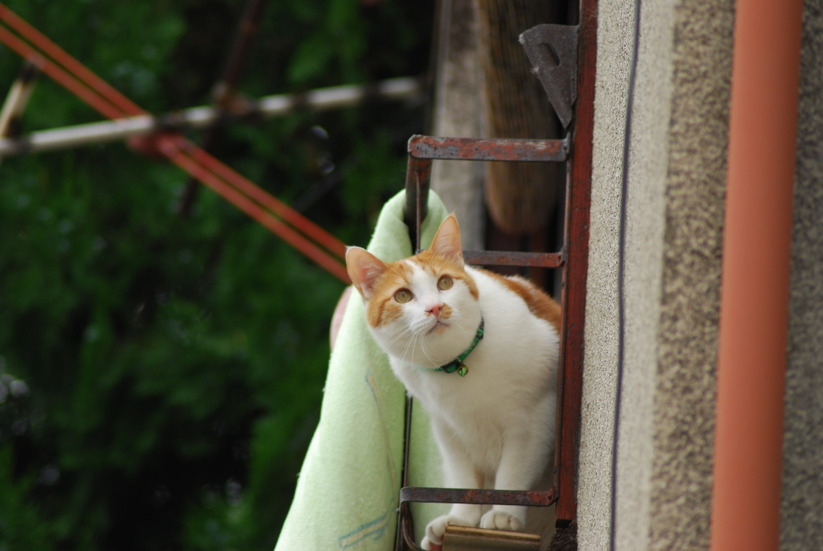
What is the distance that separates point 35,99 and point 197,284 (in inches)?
40.1

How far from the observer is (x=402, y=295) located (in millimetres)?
1651

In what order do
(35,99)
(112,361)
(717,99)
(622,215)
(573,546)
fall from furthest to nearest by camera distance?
(35,99), (112,361), (573,546), (622,215), (717,99)

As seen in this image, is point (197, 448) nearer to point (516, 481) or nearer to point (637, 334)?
point (516, 481)

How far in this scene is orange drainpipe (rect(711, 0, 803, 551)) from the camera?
753 mm

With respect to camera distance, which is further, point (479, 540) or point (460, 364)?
point (460, 364)

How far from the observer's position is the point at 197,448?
392 cm

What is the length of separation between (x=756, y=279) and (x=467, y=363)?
816mm

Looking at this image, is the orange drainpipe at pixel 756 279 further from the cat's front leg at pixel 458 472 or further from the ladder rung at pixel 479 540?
the cat's front leg at pixel 458 472

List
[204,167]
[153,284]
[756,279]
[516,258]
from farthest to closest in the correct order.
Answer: [153,284] → [204,167] → [516,258] → [756,279]

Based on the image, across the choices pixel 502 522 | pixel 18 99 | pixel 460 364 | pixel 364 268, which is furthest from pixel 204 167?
pixel 502 522

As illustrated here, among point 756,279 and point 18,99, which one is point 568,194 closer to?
point 756,279

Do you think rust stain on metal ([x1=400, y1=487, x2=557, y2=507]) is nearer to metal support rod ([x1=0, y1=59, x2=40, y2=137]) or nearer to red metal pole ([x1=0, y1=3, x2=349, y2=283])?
red metal pole ([x1=0, y1=3, x2=349, y2=283])

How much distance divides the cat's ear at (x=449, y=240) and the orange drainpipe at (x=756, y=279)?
0.84 metres

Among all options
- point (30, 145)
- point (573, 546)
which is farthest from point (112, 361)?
point (573, 546)
